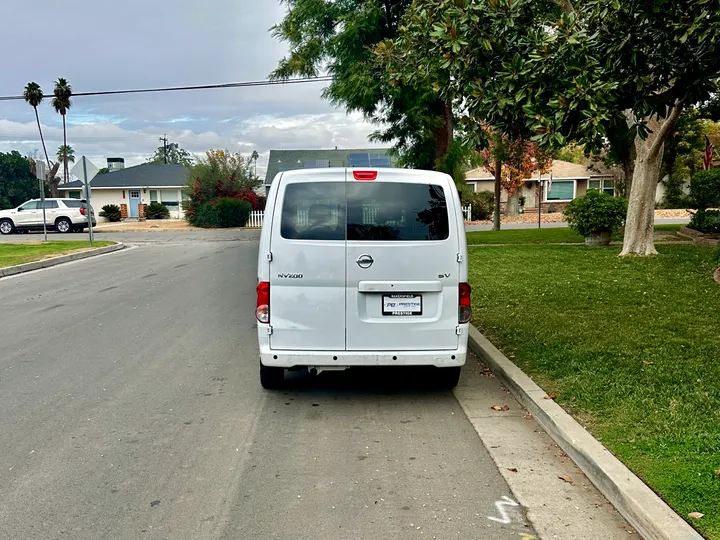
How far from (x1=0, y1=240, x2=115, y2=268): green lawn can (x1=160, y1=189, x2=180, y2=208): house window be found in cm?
2763

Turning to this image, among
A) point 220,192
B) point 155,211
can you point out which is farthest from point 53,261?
point 155,211

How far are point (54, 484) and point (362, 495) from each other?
200cm

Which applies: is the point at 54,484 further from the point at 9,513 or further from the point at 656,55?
the point at 656,55

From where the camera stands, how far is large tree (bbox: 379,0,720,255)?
17.7 feet

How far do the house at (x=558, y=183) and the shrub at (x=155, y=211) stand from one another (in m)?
22.9

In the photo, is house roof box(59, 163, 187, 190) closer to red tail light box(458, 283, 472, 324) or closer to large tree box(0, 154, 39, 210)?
large tree box(0, 154, 39, 210)

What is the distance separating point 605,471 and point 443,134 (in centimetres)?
1982

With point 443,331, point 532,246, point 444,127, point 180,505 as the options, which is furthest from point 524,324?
point 444,127

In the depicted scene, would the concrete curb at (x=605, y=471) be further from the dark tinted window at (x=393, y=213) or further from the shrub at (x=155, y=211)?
the shrub at (x=155, y=211)

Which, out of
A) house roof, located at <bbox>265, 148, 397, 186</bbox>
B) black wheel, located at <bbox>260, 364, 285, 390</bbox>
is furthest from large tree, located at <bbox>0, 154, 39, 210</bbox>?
black wheel, located at <bbox>260, 364, 285, 390</bbox>

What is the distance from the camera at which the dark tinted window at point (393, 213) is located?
5.70 meters

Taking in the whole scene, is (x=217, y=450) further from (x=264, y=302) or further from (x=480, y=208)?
(x=480, y=208)

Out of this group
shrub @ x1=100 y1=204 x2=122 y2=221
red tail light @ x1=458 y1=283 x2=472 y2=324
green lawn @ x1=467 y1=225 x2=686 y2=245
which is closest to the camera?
red tail light @ x1=458 y1=283 x2=472 y2=324

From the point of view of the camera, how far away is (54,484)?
4.27 meters
